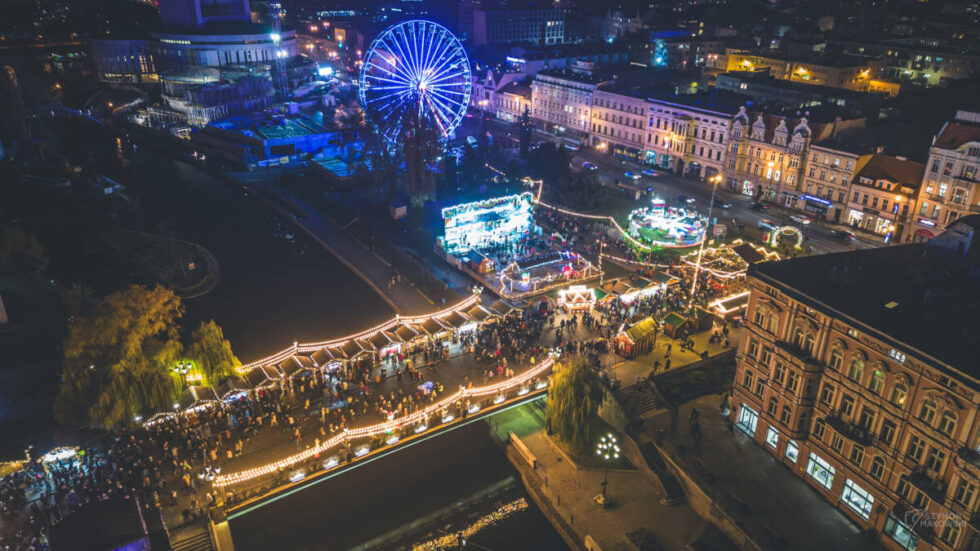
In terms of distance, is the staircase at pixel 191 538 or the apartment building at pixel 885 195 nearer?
the staircase at pixel 191 538

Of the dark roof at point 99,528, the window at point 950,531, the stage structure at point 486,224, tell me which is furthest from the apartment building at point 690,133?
the dark roof at point 99,528

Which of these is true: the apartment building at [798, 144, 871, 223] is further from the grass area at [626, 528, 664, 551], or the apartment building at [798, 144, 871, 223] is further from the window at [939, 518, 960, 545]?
the grass area at [626, 528, 664, 551]

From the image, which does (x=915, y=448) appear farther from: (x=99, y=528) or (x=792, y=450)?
(x=99, y=528)

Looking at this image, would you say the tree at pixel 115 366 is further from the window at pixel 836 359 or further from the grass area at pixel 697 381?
the window at pixel 836 359

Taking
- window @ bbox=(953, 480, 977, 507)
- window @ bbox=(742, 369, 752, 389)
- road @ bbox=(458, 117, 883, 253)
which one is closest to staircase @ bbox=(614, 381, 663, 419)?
window @ bbox=(742, 369, 752, 389)

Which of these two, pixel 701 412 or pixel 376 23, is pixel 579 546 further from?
pixel 376 23

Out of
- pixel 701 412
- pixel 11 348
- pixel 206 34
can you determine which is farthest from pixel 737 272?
pixel 206 34

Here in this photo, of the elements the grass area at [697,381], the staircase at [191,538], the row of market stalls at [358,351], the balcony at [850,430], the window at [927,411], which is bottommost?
the staircase at [191,538]
